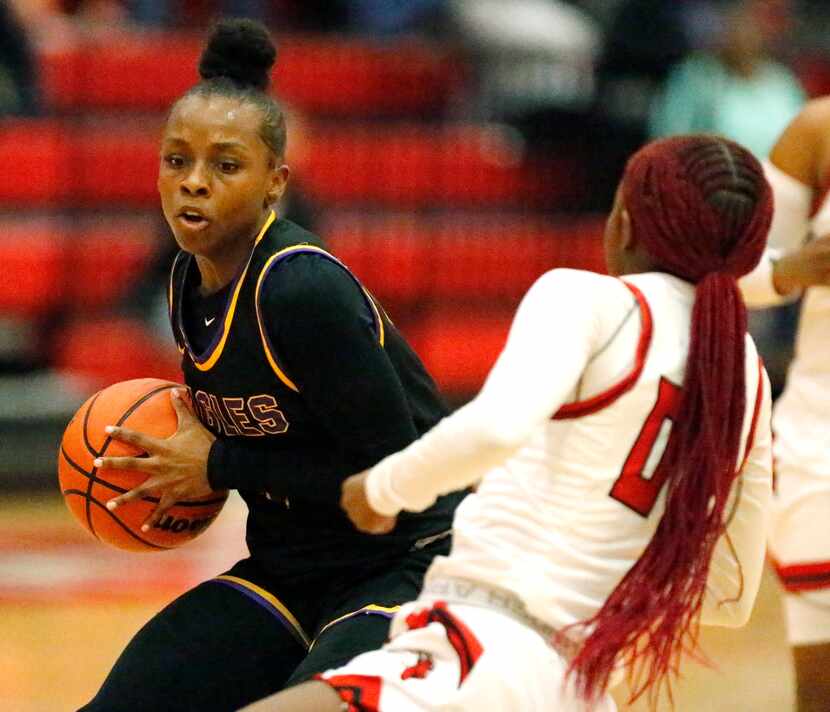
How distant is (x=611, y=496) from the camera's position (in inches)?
101

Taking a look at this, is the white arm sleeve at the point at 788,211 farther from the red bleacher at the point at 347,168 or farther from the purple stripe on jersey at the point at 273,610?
the red bleacher at the point at 347,168

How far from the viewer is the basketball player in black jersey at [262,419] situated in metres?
2.95

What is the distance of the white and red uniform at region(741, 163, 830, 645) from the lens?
3.54 meters

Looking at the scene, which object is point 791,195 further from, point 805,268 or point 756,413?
point 756,413

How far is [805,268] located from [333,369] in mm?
1206

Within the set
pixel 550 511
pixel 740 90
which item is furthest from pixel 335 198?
pixel 550 511

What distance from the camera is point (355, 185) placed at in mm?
8711

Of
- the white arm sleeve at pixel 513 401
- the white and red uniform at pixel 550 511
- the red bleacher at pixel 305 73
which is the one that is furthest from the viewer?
the red bleacher at pixel 305 73

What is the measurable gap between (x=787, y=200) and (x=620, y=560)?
1484 mm

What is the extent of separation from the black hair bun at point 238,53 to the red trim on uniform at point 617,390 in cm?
106

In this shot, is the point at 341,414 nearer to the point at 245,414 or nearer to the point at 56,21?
the point at 245,414

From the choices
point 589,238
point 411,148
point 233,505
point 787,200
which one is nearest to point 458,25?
point 411,148

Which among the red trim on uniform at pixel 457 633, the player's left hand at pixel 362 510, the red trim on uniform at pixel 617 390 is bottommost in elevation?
the red trim on uniform at pixel 457 633

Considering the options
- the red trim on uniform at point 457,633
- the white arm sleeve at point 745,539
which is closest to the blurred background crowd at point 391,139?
the white arm sleeve at point 745,539
